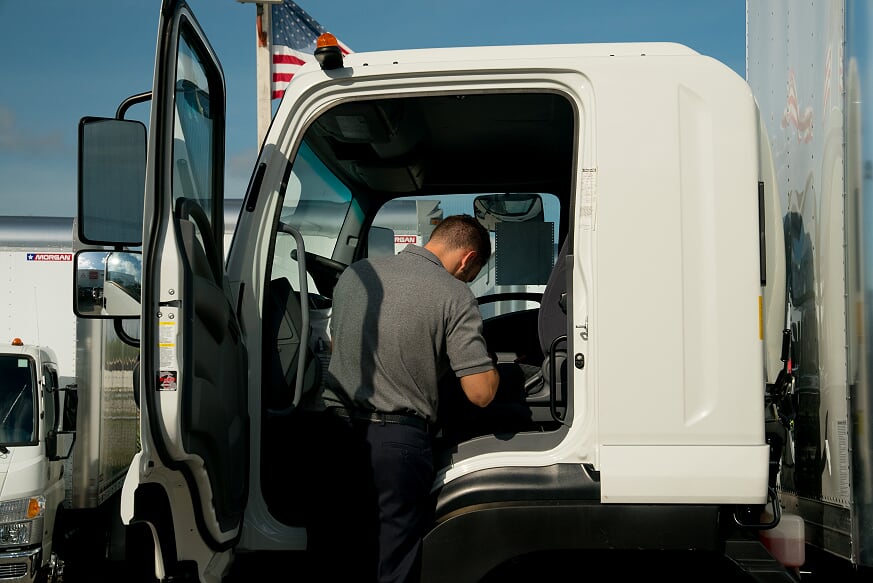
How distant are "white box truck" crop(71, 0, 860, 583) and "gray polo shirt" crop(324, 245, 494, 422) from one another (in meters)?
0.24

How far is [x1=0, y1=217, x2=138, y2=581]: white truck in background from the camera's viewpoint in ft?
20.8

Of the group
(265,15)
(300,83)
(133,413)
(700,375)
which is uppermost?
(265,15)

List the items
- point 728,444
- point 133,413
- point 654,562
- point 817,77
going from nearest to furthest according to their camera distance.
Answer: point 728,444, point 654,562, point 817,77, point 133,413

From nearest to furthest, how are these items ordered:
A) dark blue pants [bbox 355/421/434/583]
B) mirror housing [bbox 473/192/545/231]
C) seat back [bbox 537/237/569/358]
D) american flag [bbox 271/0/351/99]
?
dark blue pants [bbox 355/421/434/583]
seat back [bbox 537/237/569/358]
mirror housing [bbox 473/192/545/231]
american flag [bbox 271/0/351/99]

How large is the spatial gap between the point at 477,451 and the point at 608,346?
1.87ft

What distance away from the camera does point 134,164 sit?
243 centimetres

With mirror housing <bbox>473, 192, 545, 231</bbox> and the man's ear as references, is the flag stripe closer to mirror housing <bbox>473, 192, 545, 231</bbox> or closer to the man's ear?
mirror housing <bbox>473, 192, 545, 231</bbox>

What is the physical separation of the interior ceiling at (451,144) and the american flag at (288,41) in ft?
8.26

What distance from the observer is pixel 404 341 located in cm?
289

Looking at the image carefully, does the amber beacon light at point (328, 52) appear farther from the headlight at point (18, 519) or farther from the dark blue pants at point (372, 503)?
the headlight at point (18, 519)

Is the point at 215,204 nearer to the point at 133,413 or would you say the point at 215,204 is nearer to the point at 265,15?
the point at 265,15

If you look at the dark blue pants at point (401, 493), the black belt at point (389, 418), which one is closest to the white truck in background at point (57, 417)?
the black belt at point (389, 418)

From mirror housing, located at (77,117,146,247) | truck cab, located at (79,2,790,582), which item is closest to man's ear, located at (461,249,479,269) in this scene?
truck cab, located at (79,2,790,582)

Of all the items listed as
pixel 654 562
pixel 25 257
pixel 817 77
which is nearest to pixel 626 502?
pixel 654 562
